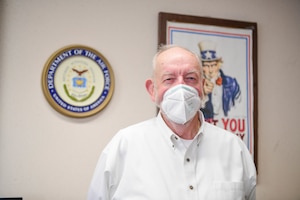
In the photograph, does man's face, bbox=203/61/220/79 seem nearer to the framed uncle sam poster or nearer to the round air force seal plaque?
the framed uncle sam poster

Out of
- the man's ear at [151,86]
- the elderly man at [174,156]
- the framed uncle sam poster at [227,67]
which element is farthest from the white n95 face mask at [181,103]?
the framed uncle sam poster at [227,67]

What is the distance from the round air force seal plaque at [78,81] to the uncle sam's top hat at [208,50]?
664mm

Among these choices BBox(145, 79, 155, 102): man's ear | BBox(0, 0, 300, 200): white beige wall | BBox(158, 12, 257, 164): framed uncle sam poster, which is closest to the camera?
BBox(145, 79, 155, 102): man's ear

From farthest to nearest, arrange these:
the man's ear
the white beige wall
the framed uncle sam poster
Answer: the framed uncle sam poster < the white beige wall < the man's ear

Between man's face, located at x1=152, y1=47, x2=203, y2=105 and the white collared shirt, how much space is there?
169 mm

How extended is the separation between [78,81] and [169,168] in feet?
2.97

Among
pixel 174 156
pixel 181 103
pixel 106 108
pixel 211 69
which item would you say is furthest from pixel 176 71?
pixel 211 69

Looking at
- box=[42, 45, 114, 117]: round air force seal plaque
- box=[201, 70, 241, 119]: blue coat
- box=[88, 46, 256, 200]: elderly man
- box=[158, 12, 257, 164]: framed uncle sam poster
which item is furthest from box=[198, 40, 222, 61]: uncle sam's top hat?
box=[88, 46, 256, 200]: elderly man

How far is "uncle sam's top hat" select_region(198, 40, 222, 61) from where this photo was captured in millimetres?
1945

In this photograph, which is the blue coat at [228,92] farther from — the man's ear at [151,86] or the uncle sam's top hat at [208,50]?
the man's ear at [151,86]

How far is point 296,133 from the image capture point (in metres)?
Answer: 2.14

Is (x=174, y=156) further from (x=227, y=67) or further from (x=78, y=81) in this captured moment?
(x=227, y=67)

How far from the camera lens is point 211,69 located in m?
1.96

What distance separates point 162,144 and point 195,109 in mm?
203
